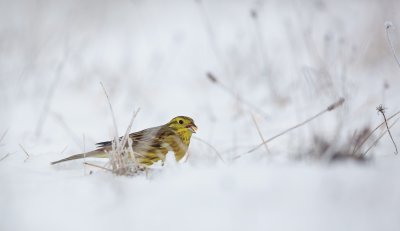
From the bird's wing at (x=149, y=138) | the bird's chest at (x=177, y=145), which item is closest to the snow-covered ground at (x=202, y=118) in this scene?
the bird's chest at (x=177, y=145)

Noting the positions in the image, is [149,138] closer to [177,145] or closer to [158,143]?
[158,143]

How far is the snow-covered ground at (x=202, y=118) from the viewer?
1.72 metres

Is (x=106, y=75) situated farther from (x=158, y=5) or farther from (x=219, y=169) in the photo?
(x=158, y=5)

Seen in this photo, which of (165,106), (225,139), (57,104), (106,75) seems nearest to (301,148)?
(225,139)

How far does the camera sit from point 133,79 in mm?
6277

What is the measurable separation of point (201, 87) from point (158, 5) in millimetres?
7022

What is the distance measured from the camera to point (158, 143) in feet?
8.28

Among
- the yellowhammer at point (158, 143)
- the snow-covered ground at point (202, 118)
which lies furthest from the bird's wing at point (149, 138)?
the snow-covered ground at point (202, 118)

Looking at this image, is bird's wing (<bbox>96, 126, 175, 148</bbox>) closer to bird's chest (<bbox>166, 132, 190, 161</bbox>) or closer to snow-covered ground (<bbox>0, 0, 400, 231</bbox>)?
bird's chest (<bbox>166, 132, 190, 161</bbox>)

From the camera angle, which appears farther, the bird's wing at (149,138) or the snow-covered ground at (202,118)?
the bird's wing at (149,138)

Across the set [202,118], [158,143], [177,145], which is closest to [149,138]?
[158,143]

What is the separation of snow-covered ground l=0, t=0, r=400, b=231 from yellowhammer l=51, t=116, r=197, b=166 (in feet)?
0.26

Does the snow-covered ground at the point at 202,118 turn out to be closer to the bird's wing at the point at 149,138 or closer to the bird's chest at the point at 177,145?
the bird's chest at the point at 177,145

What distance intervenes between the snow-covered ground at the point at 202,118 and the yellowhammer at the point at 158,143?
0.08 metres
